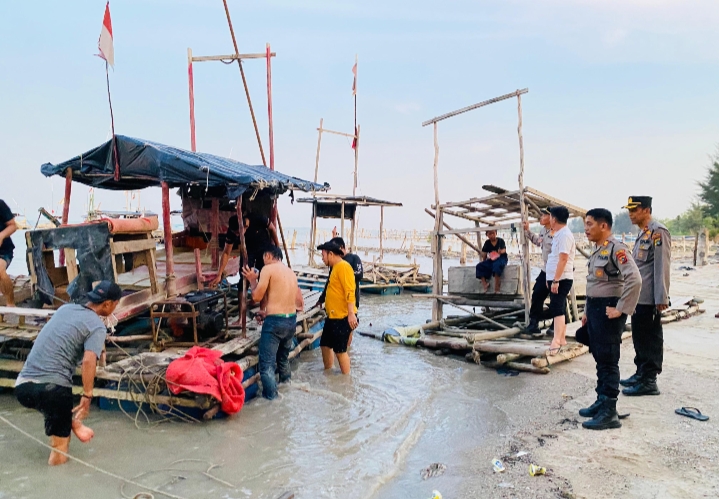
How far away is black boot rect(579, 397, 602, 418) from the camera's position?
4930 millimetres

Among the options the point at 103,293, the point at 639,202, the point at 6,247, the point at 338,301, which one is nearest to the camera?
the point at 103,293

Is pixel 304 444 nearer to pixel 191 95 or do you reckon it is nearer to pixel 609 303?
pixel 609 303

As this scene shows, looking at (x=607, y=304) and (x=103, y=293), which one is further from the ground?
(x=103, y=293)

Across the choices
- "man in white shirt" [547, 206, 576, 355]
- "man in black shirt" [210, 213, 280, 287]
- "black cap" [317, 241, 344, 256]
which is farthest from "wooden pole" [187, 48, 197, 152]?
"man in white shirt" [547, 206, 576, 355]

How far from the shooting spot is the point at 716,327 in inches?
389

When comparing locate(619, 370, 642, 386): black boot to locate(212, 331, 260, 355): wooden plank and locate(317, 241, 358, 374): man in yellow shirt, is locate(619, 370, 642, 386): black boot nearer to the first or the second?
locate(317, 241, 358, 374): man in yellow shirt

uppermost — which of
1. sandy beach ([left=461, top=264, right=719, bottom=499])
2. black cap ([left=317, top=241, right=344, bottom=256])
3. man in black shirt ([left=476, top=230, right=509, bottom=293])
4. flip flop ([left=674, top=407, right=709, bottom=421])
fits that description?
black cap ([left=317, top=241, right=344, bottom=256])

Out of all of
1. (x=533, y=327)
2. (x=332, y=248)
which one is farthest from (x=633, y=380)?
(x=332, y=248)

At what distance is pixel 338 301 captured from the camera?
7.07 meters

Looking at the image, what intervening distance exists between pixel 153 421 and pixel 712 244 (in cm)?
3948

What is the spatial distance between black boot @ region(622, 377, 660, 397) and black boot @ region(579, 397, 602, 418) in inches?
30.9

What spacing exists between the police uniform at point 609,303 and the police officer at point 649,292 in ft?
2.53

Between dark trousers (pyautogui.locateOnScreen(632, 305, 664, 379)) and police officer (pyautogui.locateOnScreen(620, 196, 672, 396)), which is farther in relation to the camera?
dark trousers (pyautogui.locateOnScreen(632, 305, 664, 379))

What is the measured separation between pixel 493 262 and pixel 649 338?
12.7ft
